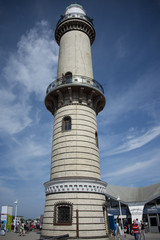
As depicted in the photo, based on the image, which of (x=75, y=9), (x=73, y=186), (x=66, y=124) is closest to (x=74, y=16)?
(x=75, y=9)

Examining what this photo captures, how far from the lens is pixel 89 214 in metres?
13.8

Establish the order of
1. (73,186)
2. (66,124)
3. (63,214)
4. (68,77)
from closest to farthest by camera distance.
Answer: (63,214)
(73,186)
(66,124)
(68,77)

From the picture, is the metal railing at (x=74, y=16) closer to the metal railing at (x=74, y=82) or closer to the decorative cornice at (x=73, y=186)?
the metal railing at (x=74, y=82)

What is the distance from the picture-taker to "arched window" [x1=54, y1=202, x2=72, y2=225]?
13656 mm

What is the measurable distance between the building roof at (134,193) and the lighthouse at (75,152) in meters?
14.6

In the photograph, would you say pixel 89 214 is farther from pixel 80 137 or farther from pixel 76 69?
pixel 76 69

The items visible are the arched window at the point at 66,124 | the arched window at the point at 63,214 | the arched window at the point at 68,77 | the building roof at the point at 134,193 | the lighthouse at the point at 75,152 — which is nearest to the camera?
Answer: the arched window at the point at 63,214

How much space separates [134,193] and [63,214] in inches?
884

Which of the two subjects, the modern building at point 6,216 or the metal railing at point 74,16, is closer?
the metal railing at point 74,16

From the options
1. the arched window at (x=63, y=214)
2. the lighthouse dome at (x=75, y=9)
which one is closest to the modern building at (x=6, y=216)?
the arched window at (x=63, y=214)

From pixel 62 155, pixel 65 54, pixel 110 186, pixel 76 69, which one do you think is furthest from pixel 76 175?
pixel 110 186

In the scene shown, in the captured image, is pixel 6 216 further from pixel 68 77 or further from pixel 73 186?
pixel 68 77

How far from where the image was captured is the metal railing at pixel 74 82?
18.5m

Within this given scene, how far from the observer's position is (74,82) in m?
18.2
